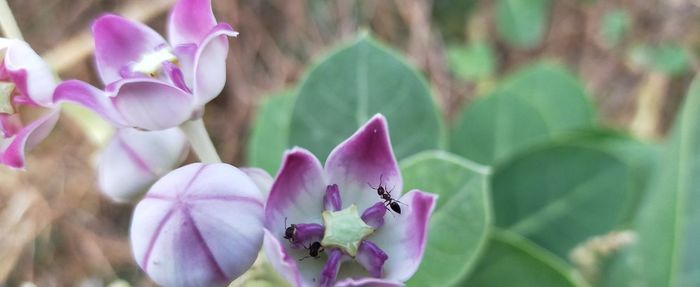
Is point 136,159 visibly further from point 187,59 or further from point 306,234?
point 306,234

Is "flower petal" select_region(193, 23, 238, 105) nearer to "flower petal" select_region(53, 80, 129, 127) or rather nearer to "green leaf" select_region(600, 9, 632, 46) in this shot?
"flower petal" select_region(53, 80, 129, 127)

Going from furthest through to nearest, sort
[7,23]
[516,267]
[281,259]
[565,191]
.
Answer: [565,191] → [516,267] → [7,23] → [281,259]

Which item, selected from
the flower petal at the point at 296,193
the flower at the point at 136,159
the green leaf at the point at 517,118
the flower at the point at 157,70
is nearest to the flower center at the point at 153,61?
the flower at the point at 157,70

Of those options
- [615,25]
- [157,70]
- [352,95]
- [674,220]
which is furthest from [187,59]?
[615,25]

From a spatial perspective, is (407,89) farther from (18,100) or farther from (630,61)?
(630,61)

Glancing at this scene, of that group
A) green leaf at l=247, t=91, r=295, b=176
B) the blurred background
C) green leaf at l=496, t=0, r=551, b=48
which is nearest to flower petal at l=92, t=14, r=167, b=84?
green leaf at l=247, t=91, r=295, b=176

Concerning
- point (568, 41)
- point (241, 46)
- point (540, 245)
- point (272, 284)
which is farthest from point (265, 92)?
point (272, 284)

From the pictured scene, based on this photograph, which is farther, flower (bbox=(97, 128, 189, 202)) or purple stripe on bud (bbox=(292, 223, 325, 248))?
flower (bbox=(97, 128, 189, 202))
